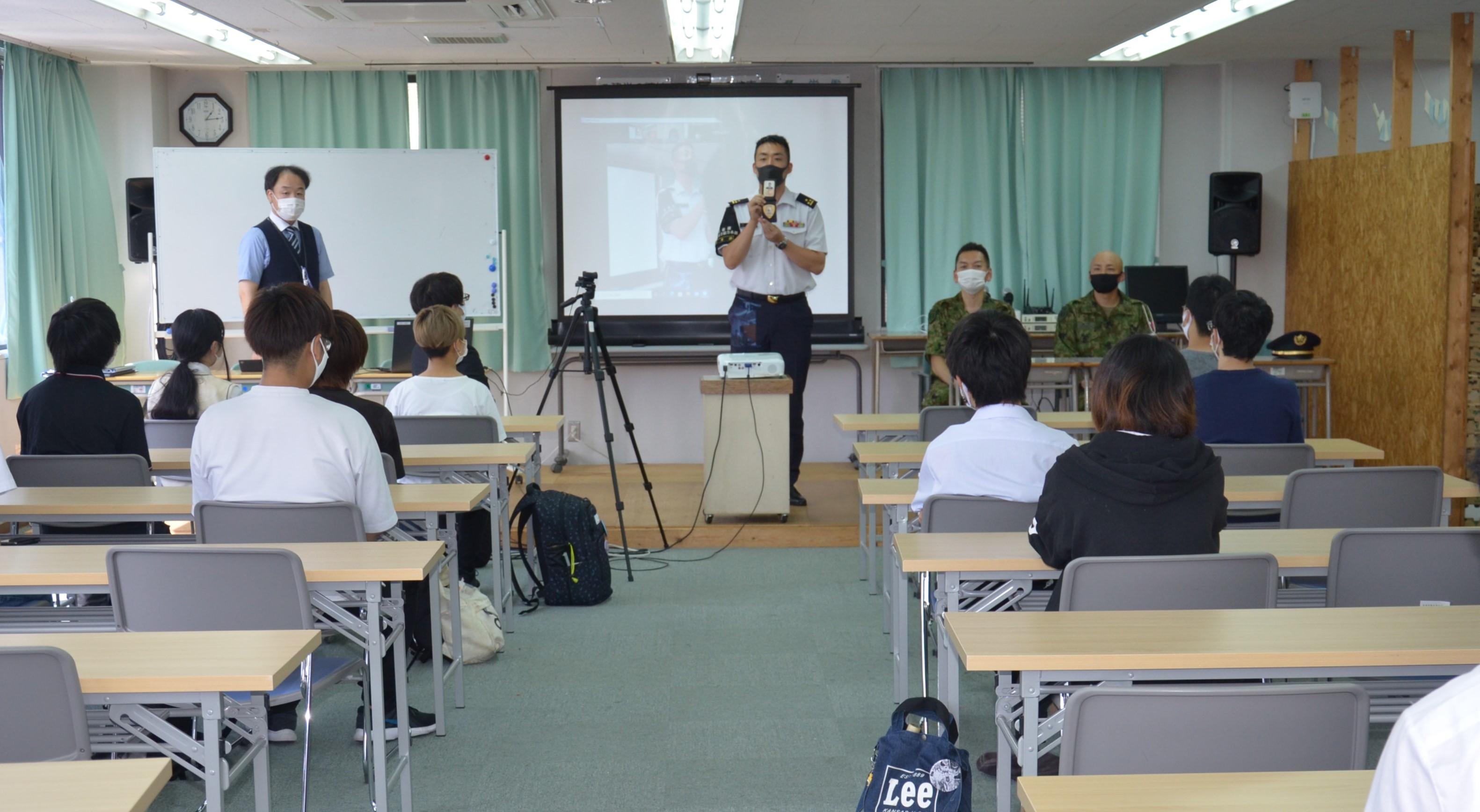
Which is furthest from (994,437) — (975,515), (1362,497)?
(1362,497)

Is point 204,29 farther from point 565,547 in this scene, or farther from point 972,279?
point 972,279

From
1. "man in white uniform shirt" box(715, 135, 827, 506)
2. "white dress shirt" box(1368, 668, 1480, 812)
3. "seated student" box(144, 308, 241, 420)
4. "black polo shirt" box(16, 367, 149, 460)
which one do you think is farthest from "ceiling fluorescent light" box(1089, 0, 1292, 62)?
"white dress shirt" box(1368, 668, 1480, 812)

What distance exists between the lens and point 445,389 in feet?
13.8

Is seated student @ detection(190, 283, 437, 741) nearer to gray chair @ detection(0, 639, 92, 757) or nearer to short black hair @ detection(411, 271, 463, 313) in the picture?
gray chair @ detection(0, 639, 92, 757)

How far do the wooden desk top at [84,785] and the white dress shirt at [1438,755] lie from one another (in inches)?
44.6

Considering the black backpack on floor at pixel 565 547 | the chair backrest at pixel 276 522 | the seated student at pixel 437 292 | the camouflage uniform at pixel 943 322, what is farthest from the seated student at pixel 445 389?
the camouflage uniform at pixel 943 322

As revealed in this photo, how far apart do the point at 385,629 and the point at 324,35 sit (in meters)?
4.60

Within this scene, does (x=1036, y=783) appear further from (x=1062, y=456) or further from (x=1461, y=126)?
(x=1461, y=126)

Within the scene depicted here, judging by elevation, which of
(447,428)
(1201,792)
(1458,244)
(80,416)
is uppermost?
(1458,244)

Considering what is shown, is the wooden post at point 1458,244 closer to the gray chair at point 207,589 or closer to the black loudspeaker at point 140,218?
the gray chair at point 207,589

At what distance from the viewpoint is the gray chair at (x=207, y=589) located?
2.16 metres

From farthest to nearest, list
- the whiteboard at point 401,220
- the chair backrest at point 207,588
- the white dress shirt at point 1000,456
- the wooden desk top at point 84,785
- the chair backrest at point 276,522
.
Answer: the whiteboard at point 401,220 < the white dress shirt at point 1000,456 < the chair backrest at point 276,522 < the chair backrest at point 207,588 < the wooden desk top at point 84,785

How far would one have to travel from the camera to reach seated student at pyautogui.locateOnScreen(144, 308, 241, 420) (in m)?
3.84

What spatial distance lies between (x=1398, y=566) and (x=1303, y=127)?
5904 mm
